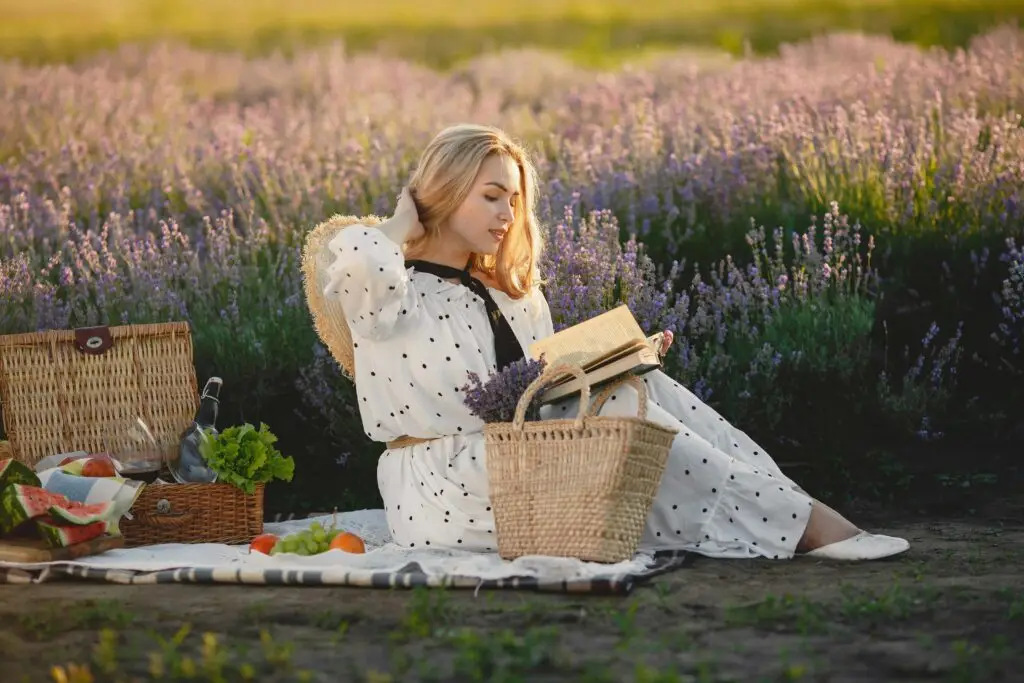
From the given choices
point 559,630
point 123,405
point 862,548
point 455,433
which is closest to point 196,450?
point 123,405

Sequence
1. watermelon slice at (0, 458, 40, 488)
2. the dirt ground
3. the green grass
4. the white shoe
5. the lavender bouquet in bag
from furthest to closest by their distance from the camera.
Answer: the green grass
watermelon slice at (0, 458, 40, 488)
the white shoe
the lavender bouquet in bag
the dirt ground

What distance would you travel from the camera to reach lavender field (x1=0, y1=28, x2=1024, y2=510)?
4.70 meters

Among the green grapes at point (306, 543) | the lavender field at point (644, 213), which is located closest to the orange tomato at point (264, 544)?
the green grapes at point (306, 543)

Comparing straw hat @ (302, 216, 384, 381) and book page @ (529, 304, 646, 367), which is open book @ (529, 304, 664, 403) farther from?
straw hat @ (302, 216, 384, 381)

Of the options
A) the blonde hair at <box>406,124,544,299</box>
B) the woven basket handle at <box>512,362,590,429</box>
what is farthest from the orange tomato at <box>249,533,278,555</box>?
the blonde hair at <box>406,124,544,299</box>

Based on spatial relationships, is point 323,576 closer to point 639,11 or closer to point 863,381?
point 863,381

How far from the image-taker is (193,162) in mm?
5621

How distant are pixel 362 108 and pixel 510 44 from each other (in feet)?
2.15

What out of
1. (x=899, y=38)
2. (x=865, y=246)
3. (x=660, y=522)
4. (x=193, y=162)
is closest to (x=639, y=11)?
(x=899, y=38)

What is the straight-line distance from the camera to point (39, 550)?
337 centimetres

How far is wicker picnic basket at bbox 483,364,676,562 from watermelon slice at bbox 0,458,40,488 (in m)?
1.19

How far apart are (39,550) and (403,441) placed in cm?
92

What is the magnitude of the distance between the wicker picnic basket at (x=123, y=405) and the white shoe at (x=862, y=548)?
153cm

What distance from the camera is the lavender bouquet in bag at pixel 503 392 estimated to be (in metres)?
3.29
